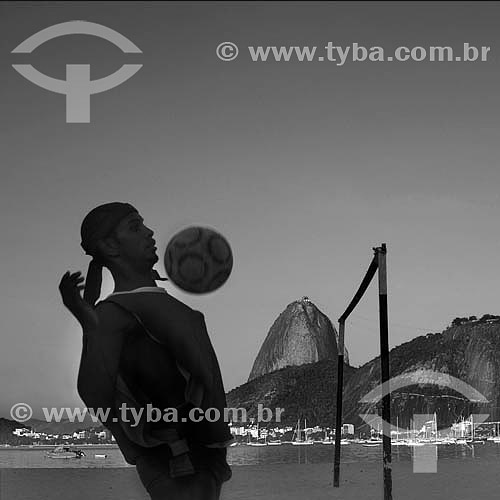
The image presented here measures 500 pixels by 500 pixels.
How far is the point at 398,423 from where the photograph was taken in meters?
189

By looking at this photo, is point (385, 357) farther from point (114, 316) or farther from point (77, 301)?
point (77, 301)

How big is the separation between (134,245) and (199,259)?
32 cm

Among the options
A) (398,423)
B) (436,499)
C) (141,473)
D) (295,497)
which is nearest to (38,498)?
(295,497)

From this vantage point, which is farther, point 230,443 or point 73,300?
point 230,443

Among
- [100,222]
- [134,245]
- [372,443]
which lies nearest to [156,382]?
[134,245]

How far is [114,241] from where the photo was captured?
3281mm

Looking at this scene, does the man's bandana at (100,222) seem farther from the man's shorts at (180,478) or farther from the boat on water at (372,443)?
the boat on water at (372,443)

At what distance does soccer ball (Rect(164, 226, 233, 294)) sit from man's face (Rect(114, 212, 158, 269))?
0.44 feet

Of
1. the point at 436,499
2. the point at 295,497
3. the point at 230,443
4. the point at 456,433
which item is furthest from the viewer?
the point at 456,433

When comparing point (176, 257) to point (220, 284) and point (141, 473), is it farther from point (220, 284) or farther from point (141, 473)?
point (141, 473)

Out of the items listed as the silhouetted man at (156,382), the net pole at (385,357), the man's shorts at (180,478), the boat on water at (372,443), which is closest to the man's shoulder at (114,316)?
the silhouetted man at (156,382)

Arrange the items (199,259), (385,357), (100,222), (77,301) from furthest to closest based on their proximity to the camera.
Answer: (385,357) → (100,222) → (199,259) → (77,301)

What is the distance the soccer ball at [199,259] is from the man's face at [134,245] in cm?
13

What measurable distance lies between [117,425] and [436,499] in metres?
16.3
